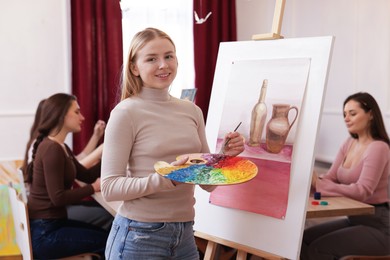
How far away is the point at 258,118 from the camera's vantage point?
2.13 metres

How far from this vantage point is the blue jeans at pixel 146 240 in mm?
1667

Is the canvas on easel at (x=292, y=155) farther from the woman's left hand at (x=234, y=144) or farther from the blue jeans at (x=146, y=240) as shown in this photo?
the blue jeans at (x=146, y=240)

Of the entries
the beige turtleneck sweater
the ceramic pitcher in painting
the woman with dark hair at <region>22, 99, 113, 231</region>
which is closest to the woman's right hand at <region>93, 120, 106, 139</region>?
the woman with dark hair at <region>22, 99, 113, 231</region>

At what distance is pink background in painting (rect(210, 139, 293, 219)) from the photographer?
78.5 inches

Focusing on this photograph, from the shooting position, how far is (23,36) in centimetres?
416

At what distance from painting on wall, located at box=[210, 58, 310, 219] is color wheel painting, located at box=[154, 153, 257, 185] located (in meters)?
0.27

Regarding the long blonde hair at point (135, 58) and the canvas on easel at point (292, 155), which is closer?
the long blonde hair at point (135, 58)

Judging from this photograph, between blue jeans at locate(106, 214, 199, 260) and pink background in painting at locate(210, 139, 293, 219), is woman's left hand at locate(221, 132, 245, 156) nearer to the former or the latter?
pink background in painting at locate(210, 139, 293, 219)

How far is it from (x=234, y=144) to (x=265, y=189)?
23 cm

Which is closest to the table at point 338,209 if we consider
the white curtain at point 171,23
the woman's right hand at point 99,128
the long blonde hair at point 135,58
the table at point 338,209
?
the table at point 338,209

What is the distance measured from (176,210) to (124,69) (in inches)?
20.7

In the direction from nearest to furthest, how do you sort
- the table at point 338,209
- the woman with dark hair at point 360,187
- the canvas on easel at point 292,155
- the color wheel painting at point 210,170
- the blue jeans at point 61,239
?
1. the color wheel painting at point 210,170
2. the canvas on easel at point 292,155
3. the table at point 338,209
4. the blue jeans at point 61,239
5. the woman with dark hair at point 360,187

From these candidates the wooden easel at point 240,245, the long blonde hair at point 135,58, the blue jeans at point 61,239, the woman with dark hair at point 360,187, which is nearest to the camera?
the long blonde hair at point 135,58

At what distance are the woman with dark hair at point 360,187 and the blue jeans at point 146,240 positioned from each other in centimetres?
131
